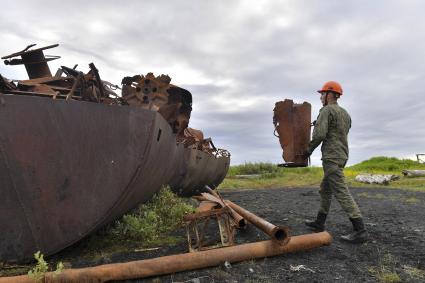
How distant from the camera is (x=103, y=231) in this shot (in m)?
5.00

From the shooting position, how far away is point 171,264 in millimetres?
3855

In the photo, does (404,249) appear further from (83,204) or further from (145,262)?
(83,204)

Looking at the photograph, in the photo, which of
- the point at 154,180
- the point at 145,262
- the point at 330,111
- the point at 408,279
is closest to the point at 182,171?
the point at 154,180

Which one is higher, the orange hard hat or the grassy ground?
the orange hard hat

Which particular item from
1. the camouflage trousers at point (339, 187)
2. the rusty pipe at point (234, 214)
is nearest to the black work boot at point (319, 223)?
the camouflage trousers at point (339, 187)

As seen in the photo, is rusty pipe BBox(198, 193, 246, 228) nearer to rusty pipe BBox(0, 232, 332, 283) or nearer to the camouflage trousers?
rusty pipe BBox(0, 232, 332, 283)

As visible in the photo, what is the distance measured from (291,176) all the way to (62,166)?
16.3 meters

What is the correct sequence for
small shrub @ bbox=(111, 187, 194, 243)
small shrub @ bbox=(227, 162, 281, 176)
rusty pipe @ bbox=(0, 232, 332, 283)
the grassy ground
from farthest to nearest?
small shrub @ bbox=(227, 162, 281, 176) < the grassy ground < small shrub @ bbox=(111, 187, 194, 243) < rusty pipe @ bbox=(0, 232, 332, 283)

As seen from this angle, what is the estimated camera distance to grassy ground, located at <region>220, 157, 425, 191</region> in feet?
53.0

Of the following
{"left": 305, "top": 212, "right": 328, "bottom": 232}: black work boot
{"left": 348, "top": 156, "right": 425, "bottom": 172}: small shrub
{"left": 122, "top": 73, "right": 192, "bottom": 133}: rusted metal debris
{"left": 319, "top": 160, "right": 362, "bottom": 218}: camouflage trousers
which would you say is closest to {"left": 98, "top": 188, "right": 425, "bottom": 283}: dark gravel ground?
{"left": 305, "top": 212, "right": 328, "bottom": 232}: black work boot

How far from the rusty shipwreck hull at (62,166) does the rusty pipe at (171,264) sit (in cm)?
77

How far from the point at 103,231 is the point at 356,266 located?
3.00m

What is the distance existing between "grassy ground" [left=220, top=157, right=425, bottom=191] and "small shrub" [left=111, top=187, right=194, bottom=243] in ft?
29.8

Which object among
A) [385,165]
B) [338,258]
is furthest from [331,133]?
[385,165]
